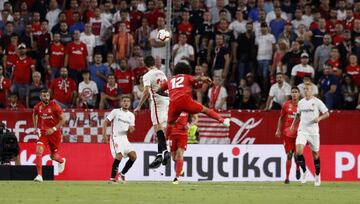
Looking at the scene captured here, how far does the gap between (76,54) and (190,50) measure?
10.2 feet

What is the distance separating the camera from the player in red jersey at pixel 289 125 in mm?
25781

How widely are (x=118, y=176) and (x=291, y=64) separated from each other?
7.26 meters

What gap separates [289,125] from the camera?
2616 centimetres

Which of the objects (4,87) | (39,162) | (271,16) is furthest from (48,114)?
(271,16)

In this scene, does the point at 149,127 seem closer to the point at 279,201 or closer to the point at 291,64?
the point at 291,64

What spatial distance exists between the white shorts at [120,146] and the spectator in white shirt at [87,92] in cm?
449

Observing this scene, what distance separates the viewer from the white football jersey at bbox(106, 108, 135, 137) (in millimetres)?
25219

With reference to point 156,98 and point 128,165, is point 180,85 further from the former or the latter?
point 128,165

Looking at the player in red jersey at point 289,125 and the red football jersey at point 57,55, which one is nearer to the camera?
the player in red jersey at point 289,125

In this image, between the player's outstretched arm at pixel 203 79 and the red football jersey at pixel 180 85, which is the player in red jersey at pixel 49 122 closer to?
the red football jersey at pixel 180 85

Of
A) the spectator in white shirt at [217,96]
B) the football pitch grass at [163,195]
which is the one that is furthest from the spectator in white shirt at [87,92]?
the football pitch grass at [163,195]

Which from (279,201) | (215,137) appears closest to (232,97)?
(215,137)

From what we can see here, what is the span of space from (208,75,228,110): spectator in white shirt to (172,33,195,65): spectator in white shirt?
3.81 ft

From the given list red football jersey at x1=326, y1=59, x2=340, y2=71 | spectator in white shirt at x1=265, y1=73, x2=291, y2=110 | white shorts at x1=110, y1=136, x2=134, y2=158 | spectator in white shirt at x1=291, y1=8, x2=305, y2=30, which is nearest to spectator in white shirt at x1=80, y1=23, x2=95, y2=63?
spectator in white shirt at x1=265, y1=73, x2=291, y2=110
